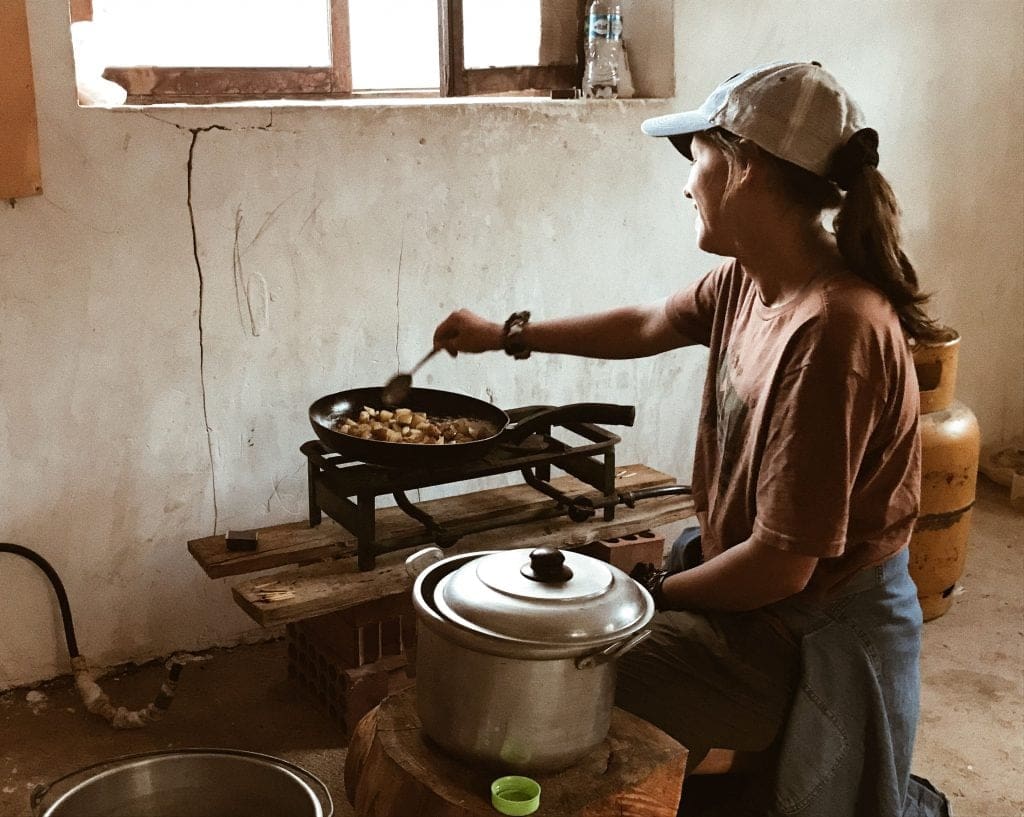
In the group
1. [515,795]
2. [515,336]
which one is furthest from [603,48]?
[515,795]

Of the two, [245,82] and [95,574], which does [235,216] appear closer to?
[245,82]

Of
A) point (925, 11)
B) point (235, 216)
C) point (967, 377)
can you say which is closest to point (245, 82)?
point (235, 216)

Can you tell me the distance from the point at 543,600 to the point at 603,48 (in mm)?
2439

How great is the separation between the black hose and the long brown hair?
1.96 metres

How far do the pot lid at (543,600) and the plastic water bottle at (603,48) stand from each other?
88.2 inches

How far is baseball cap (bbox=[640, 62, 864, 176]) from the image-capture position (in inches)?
79.4

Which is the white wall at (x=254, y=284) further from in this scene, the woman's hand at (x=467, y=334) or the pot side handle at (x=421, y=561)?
the pot side handle at (x=421, y=561)

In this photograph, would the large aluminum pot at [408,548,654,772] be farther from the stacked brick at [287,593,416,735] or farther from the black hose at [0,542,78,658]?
the black hose at [0,542,78,658]

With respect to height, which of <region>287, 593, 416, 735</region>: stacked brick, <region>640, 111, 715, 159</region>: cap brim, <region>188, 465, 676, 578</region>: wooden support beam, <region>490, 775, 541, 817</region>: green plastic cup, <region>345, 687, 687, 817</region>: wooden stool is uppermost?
<region>640, 111, 715, 159</region>: cap brim

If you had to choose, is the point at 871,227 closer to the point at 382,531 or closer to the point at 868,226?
the point at 868,226

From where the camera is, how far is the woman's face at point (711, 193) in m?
2.16

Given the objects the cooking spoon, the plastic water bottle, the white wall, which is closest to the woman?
the cooking spoon

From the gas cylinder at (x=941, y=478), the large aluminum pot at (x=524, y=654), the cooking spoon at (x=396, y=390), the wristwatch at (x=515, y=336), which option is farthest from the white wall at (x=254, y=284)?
the large aluminum pot at (x=524, y=654)

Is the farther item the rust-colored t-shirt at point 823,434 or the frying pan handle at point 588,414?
the frying pan handle at point 588,414
